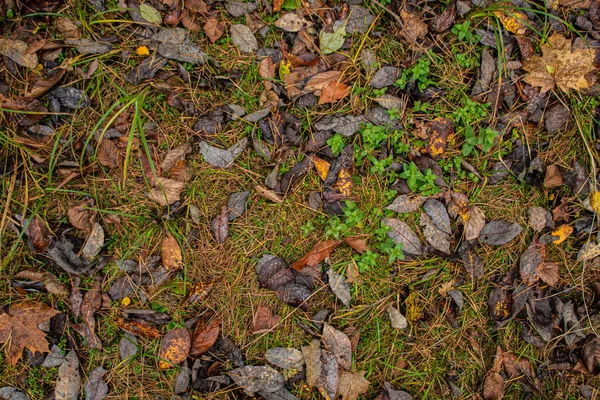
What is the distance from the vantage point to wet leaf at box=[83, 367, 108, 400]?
2336 millimetres

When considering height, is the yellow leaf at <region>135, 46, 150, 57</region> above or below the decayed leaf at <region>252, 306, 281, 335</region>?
above

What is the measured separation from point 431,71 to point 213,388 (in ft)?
7.69

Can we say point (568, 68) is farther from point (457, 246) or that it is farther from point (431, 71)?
point (457, 246)

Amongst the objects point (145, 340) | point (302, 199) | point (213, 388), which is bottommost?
point (213, 388)

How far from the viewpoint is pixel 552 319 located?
2525mm

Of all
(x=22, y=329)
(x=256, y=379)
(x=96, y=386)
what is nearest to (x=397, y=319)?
(x=256, y=379)

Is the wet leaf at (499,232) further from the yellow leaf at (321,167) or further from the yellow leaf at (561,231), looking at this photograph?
the yellow leaf at (321,167)

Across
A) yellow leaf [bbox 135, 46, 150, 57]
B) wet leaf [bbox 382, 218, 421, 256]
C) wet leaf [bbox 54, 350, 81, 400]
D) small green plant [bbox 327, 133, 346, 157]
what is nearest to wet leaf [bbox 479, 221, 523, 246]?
wet leaf [bbox 382, 218, 421, 256]

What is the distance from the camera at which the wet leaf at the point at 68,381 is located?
2330 mm

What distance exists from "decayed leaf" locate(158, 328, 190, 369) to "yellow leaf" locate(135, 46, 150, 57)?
1675 millimetres

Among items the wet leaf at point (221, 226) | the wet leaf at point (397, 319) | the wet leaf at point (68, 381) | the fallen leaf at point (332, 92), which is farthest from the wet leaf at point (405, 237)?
the wet leaf at point (68, 381)

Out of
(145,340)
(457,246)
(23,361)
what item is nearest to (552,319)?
(457,246)

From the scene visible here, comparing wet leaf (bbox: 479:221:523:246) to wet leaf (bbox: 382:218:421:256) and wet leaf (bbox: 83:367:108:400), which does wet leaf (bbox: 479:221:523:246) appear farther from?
wet leaf (bbox: 83:367:108:400)

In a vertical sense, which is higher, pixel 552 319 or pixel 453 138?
pixel 453 138
